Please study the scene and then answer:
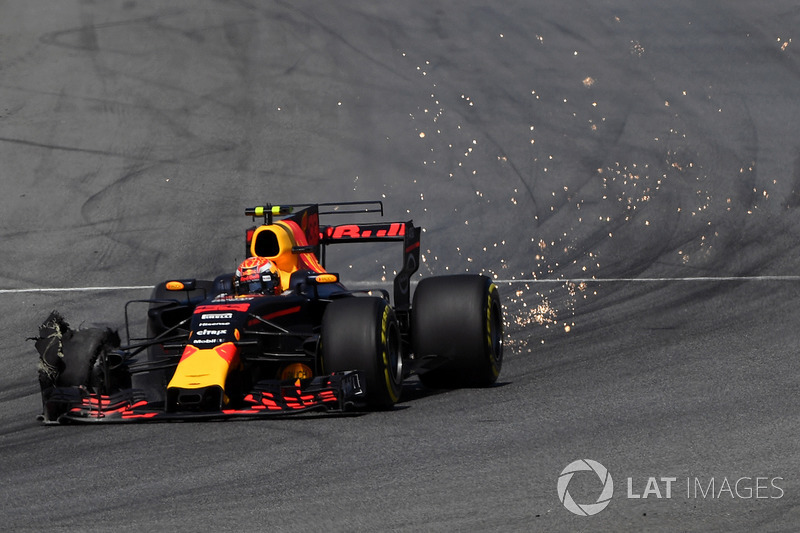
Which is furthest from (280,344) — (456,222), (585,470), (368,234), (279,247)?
(456,222)

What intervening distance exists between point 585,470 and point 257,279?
4.54m

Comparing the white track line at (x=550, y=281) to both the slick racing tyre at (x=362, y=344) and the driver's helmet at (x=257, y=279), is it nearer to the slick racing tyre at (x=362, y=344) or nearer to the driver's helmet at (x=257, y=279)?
the driver's helmet at (x=257, y=279)

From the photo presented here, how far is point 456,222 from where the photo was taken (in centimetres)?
1708

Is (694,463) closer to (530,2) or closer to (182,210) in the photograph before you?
(182,210)

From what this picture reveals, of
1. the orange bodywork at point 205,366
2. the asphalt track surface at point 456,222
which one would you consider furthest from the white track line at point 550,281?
the orange bodywork at point 205,366

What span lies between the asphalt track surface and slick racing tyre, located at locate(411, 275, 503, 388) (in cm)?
23

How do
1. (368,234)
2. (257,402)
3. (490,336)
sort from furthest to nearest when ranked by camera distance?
1. (368,234)
2. (490,336)
3. (257,402)

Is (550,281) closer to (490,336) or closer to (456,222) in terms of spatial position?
(456,222)

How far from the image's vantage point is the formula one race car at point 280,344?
9.83 metres

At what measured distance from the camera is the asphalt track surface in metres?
7.40

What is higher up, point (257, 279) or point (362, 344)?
point (257, 279)

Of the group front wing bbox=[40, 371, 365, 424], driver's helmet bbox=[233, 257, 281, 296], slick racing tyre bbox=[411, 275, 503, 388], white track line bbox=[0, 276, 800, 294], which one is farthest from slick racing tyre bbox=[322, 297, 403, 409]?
white track line bbox=[0, 276, 800, 294]

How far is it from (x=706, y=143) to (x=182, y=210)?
7.27 meters

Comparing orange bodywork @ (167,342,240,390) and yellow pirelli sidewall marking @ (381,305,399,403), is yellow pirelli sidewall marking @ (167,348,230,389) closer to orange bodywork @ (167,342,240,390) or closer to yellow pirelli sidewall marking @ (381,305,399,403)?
orange bodywork @ (167,342,240,390)
